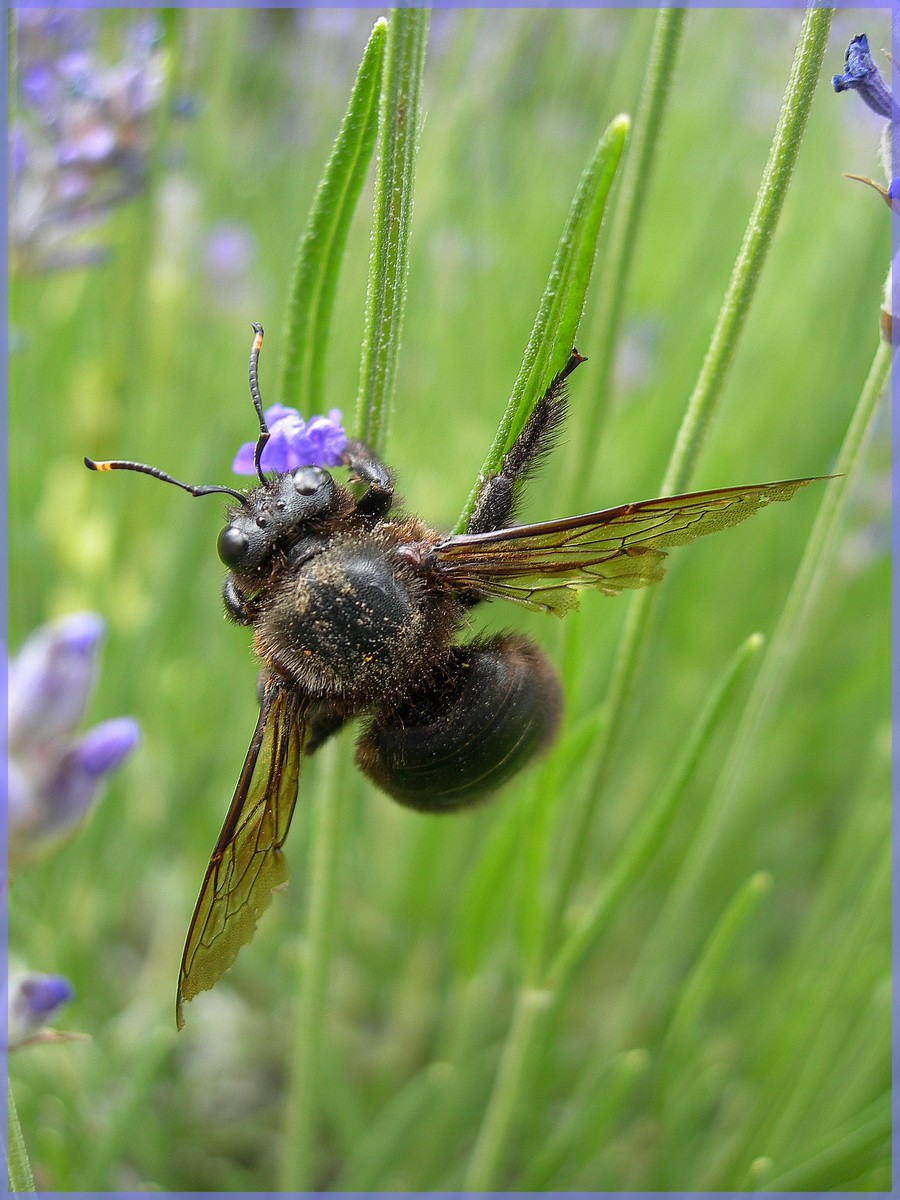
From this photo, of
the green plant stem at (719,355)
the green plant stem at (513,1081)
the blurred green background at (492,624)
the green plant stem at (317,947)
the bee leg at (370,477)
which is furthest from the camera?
the blurred green background at (492,624)

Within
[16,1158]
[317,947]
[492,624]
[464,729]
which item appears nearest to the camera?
[16,1158]

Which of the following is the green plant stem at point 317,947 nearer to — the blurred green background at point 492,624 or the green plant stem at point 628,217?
the blurred green background at point 492,624

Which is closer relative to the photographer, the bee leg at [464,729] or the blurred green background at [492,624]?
the bee leg at [464,729]

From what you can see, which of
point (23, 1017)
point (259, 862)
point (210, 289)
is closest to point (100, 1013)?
point (23, 1017)

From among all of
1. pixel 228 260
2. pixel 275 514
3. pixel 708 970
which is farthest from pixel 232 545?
pixel 228 260

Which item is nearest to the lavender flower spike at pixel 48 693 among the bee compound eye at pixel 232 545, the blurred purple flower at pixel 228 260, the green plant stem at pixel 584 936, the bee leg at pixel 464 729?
the bee compound eye at pixel 232 545

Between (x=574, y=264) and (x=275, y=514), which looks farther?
(x=275, y=514)

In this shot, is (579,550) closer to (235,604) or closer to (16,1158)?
(235,604)

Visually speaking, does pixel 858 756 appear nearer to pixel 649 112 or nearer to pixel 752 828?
pixel 752 828
